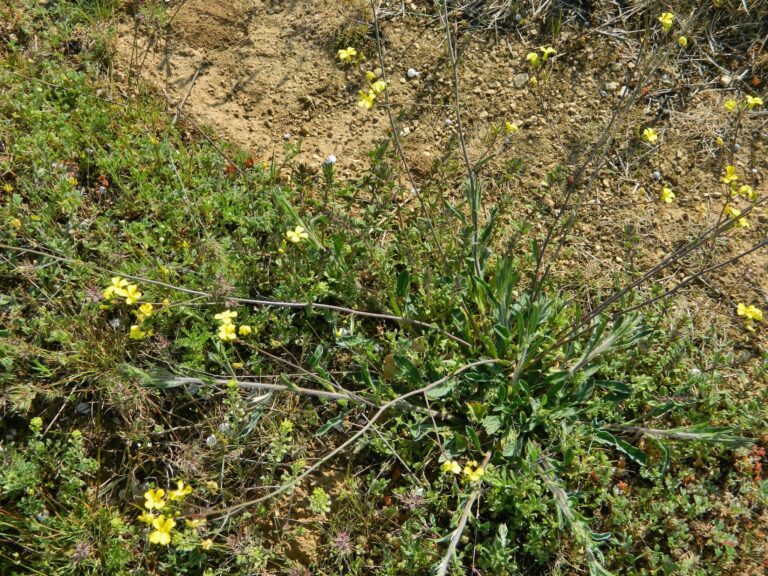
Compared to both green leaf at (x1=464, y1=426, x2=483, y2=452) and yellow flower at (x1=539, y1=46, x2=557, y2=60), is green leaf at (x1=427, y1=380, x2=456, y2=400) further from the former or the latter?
yellow flower at (x1=539, y1=46, x2=557, y2=60)

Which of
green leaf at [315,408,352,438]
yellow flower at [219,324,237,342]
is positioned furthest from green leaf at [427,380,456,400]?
yellow flower at [219,324,237,342]

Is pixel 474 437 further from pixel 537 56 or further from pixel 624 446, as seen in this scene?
pixel 537 56

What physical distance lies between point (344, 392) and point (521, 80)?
242 centimetres

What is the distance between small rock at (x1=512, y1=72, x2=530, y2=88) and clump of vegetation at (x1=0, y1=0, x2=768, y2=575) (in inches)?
31.4

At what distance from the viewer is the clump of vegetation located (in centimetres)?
278

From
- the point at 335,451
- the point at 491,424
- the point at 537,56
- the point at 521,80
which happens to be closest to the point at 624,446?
the point at 491,424

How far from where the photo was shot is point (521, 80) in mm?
3953

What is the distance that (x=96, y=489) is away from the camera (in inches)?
121

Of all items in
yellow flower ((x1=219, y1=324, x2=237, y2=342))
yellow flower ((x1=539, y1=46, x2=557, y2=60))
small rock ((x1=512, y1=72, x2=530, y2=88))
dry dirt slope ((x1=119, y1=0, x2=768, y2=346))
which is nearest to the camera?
yellow flower ((x1=219, y1=324, x2=237, y2=342))

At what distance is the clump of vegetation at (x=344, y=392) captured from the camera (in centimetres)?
278

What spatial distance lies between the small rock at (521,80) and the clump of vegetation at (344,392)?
0.80 m

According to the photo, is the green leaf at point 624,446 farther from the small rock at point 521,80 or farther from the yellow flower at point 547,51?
the small rock at point 521,80

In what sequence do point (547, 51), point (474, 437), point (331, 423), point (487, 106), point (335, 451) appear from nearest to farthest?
point (335, 451), point (474, 437), point (331, 423), point (547, 51), point (487, 106)

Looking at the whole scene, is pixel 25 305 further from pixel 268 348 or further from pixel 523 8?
pixel 523 8
